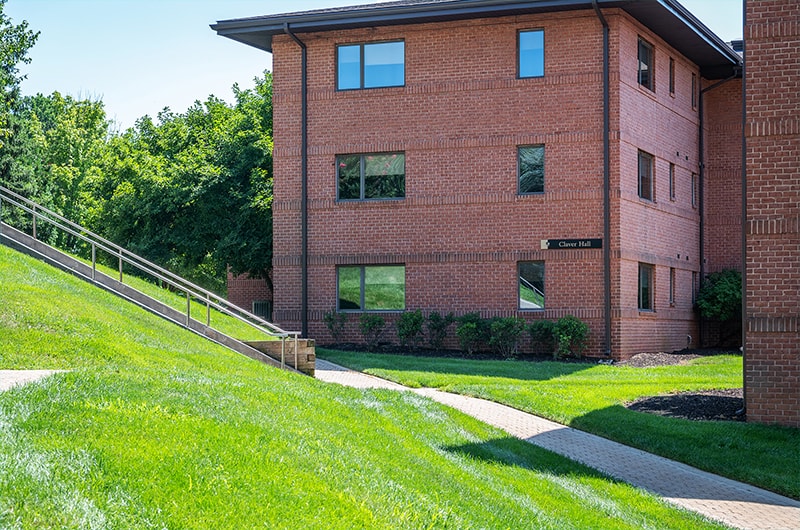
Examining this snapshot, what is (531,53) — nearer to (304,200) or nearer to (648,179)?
(648,179)

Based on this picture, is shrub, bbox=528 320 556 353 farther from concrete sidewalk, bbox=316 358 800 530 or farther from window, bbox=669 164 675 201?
concrete sidewalk, bbox=316 358 800 530

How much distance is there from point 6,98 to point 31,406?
35.8 metres

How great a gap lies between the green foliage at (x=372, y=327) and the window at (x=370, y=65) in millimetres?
6375

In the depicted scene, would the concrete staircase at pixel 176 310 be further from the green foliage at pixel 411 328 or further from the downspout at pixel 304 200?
the downspout at pixel 304 200

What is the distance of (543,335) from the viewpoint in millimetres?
27641

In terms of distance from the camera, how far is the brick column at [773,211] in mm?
15461

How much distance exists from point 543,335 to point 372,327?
15.2ft

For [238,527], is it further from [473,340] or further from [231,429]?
[473,340]

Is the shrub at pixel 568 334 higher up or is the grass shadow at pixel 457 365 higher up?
the shrub at pixel 568 334

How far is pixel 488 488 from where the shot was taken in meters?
Result: 9.57

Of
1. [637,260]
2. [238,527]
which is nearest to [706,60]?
[637,260]

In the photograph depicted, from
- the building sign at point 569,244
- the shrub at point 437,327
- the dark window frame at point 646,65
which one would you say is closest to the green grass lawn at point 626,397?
the shrub at point 437,327

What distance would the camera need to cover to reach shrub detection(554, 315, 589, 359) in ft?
88.9

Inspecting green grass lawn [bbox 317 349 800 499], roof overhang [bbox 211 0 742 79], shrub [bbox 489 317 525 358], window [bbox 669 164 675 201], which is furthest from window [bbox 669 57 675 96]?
shrub [bbox 489 317 525 358]
